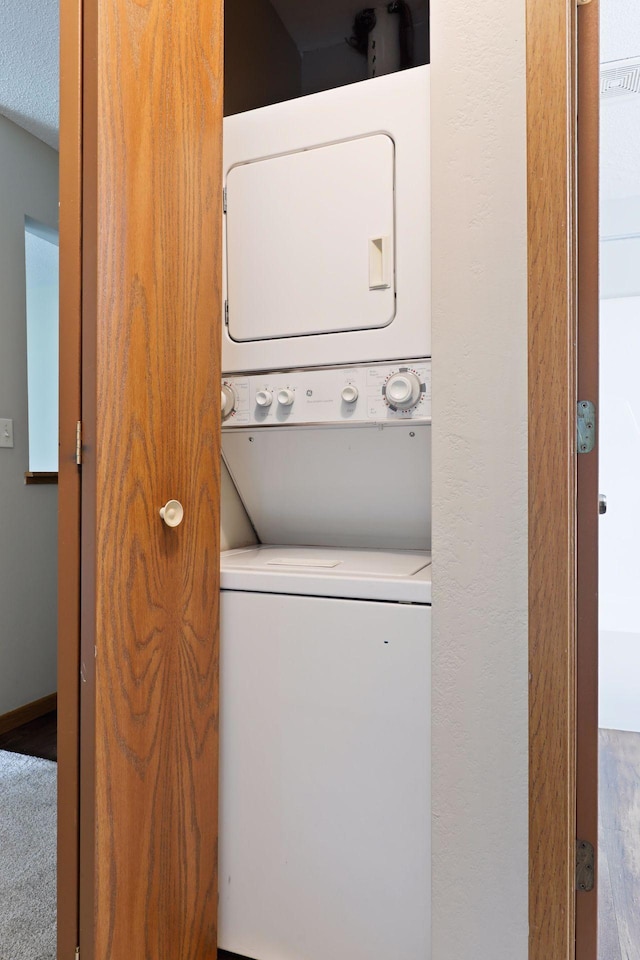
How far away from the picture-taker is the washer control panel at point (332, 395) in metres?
1.29

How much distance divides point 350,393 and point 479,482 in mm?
404

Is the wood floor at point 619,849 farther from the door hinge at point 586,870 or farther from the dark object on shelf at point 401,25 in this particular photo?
the dark object on shelf at point 401,25

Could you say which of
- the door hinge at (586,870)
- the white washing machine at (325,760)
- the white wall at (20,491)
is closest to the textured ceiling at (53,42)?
the white wall at (20,491)

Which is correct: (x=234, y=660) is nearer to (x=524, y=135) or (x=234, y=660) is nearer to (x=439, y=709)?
(x=439, y=709)

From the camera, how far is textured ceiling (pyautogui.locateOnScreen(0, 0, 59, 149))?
6.86 feet

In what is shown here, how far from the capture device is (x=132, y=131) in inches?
41.9

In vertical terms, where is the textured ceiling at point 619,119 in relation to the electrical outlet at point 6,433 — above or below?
above

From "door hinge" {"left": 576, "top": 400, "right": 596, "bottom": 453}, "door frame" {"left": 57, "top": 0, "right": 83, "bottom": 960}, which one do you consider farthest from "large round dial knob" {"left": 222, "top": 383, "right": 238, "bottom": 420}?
"door hinge" {"left": 576, "top": 400, "right": 596, "bottom": 453}

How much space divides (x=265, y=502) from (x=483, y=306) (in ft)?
2.65

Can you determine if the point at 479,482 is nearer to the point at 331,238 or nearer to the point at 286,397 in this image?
the point at 286,397

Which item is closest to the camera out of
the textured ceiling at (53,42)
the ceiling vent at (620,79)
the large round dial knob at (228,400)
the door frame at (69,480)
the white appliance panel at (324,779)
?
the door frame at (69,480)

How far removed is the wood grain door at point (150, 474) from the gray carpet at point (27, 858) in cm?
46

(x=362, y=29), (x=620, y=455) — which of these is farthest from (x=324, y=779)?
(x=620, y=455)

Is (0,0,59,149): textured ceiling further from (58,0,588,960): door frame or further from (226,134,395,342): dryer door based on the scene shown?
(58,0,588,960): door frame
